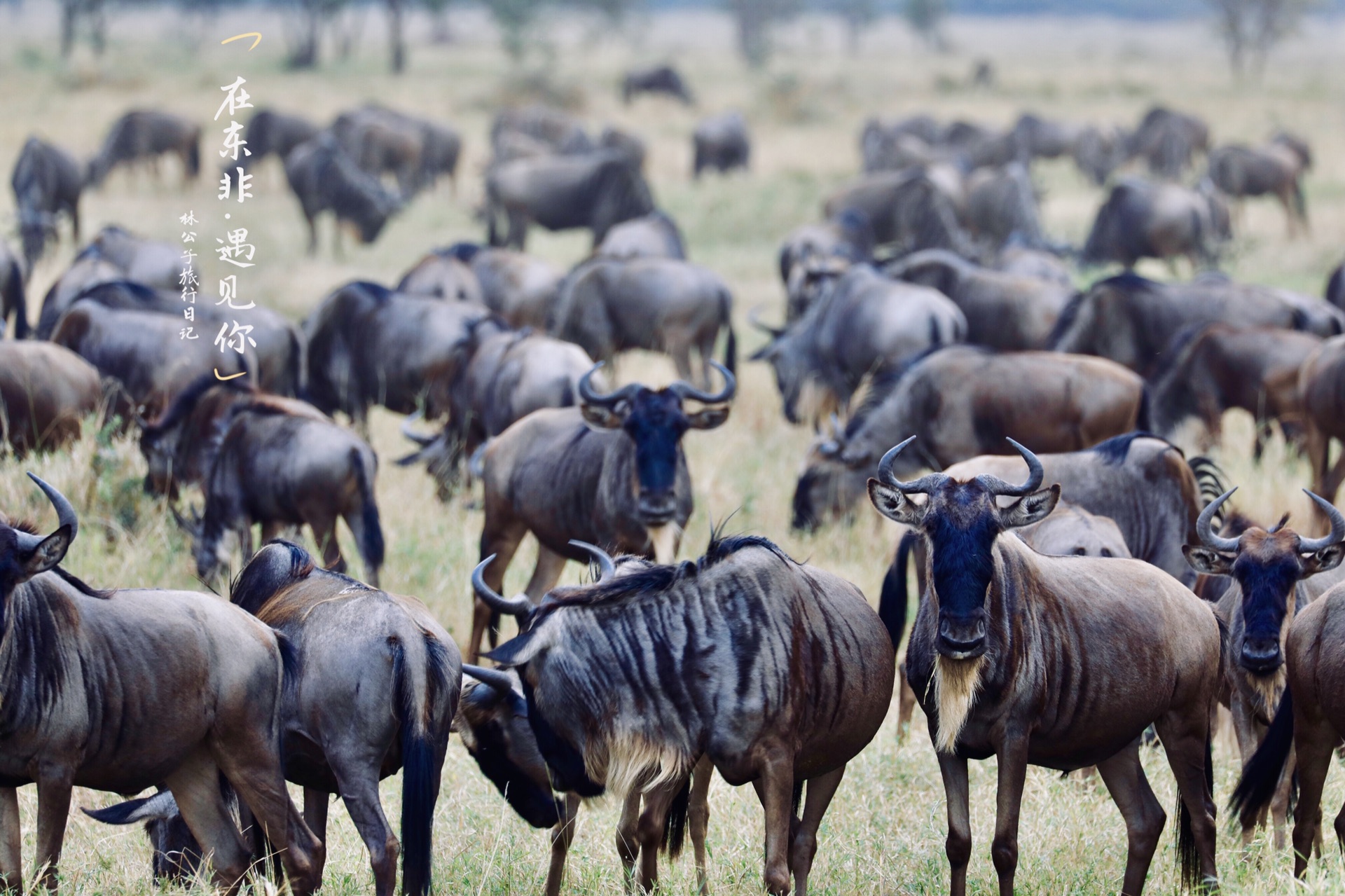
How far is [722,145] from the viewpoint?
100 ft

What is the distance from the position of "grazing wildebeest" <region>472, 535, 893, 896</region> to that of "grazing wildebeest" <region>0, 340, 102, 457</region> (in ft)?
14.8

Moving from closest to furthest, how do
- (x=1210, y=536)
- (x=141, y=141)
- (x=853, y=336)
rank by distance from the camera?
(x=1210, y=536), (x=853, y=336), (x=141, y=141)

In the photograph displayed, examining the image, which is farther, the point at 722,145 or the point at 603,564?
the point at 722,145

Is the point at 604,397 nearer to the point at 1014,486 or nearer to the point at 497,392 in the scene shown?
the point at 497,392

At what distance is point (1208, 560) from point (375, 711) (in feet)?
9.42

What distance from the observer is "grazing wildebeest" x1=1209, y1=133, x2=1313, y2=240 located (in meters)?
24.3

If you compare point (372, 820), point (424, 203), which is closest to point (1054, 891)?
point (372, 820)

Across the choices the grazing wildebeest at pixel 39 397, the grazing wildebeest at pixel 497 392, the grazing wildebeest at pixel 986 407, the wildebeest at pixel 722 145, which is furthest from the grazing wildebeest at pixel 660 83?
the grazing wildebeest at pixel 39 397

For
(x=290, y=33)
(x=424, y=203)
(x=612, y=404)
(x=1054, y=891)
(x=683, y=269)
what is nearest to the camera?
(x=1054, y=891)

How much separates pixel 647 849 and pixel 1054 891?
49.5 inches

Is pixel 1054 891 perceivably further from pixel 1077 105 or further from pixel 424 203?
pixel 1077 105

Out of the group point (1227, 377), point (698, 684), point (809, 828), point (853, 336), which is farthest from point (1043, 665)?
point (853, 336)

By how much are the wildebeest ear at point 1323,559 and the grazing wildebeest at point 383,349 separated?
5.86m

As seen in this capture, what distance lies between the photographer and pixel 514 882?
14.8ft
